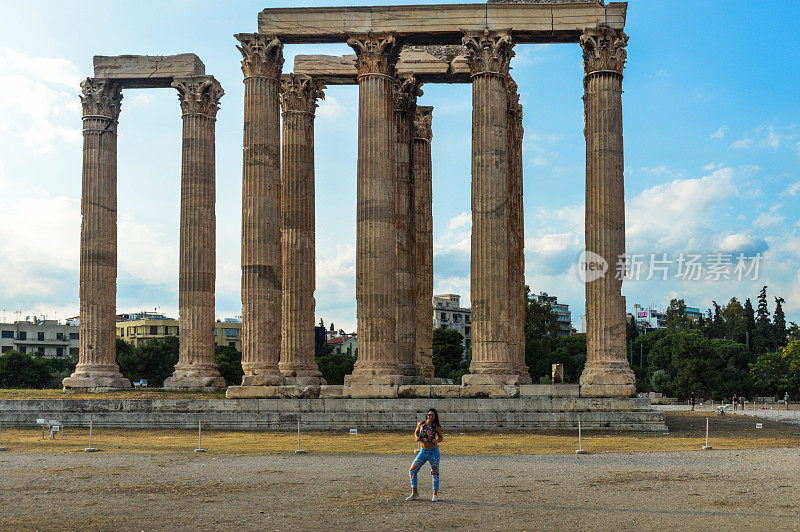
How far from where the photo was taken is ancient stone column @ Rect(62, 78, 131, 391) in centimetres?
5231

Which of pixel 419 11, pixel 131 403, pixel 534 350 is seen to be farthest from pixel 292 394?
pixel 534 350

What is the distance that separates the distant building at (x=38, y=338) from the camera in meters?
160

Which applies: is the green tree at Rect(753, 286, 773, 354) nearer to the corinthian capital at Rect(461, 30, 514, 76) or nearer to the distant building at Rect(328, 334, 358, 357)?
the distant building at Rect(328, 334, 358, 357)

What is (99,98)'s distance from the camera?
53781 mm

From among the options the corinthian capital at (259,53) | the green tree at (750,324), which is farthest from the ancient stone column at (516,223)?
the green tree at (750,324)

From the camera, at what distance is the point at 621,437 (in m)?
35.6

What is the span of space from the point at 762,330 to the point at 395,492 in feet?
447

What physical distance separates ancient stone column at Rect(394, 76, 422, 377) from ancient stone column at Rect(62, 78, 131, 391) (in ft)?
54.2

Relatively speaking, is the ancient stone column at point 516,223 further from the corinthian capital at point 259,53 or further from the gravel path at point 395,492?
the gravel path at point 395,492

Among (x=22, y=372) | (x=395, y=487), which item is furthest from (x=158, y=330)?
(x=395, y=487)

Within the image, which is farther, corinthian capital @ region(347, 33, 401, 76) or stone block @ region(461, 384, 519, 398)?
corinthian capital @ region(347, 33, 401, 76)

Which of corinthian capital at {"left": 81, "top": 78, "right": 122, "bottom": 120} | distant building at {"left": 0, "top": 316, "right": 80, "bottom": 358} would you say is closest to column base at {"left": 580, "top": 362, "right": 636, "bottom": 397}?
corinthian capital at {"left": 81, "top": 78, "right": 122, "bottom": 120}

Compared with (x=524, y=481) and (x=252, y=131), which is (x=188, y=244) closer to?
(x=252, y=131)

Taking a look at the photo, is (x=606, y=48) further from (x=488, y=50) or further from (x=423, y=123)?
(x=423, y=123)
